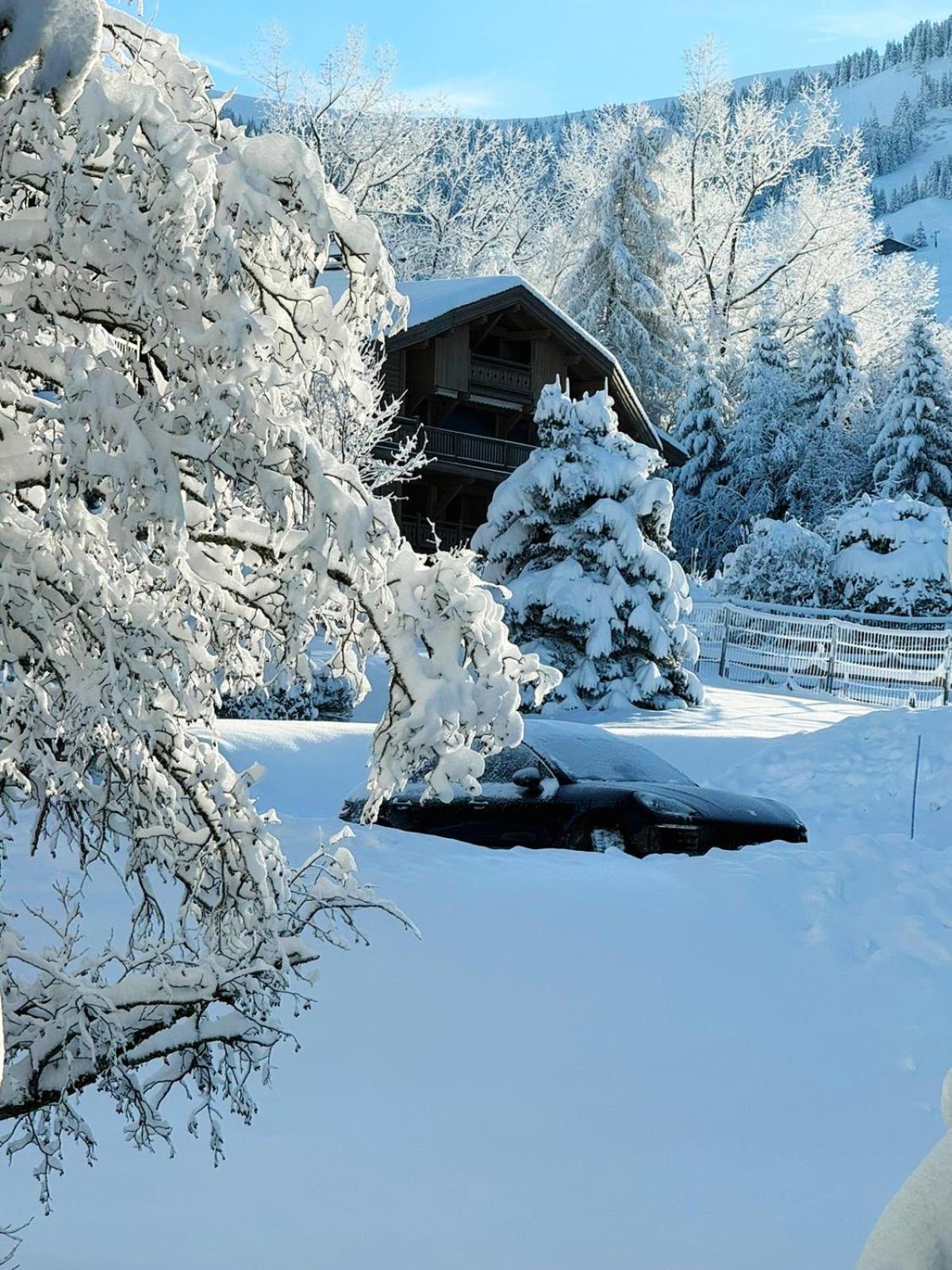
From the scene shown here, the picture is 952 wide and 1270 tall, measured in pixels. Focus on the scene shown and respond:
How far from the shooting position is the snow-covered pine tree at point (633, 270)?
145 ft

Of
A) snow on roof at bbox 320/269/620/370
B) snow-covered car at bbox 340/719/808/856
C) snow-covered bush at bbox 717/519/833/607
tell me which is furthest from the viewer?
snow-covered bush at bbox 717/519/833/607

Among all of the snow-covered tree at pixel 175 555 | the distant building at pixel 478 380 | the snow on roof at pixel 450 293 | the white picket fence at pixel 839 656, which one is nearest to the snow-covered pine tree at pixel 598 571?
the white picket fence at pixel 839 656

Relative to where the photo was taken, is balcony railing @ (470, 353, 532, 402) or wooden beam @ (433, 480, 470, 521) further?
balcony railing @ (470, 353, 532, 402)

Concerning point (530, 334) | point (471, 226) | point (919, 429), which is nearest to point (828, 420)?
point (919, 429)

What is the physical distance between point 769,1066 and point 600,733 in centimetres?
476

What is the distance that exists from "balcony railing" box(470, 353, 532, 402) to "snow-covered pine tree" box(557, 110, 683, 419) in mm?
10775

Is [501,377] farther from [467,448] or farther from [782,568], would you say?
[782,568]

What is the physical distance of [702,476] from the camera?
43031 millimetres

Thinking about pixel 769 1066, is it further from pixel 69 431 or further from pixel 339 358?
pixel 69 431

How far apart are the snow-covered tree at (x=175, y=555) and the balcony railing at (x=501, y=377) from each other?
2808cm

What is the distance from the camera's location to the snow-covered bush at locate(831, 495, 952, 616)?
29.0 meters

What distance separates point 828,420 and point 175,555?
130ft

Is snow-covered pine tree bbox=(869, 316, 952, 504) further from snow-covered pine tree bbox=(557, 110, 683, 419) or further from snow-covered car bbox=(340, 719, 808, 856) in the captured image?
snow-covered car bbox=(340, 719, 808, 856)

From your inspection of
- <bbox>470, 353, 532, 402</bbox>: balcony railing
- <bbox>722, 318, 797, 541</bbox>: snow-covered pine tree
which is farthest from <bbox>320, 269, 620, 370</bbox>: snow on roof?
<bbox>722, 318, 797, 541</bbox>: snow-covered pine tree
